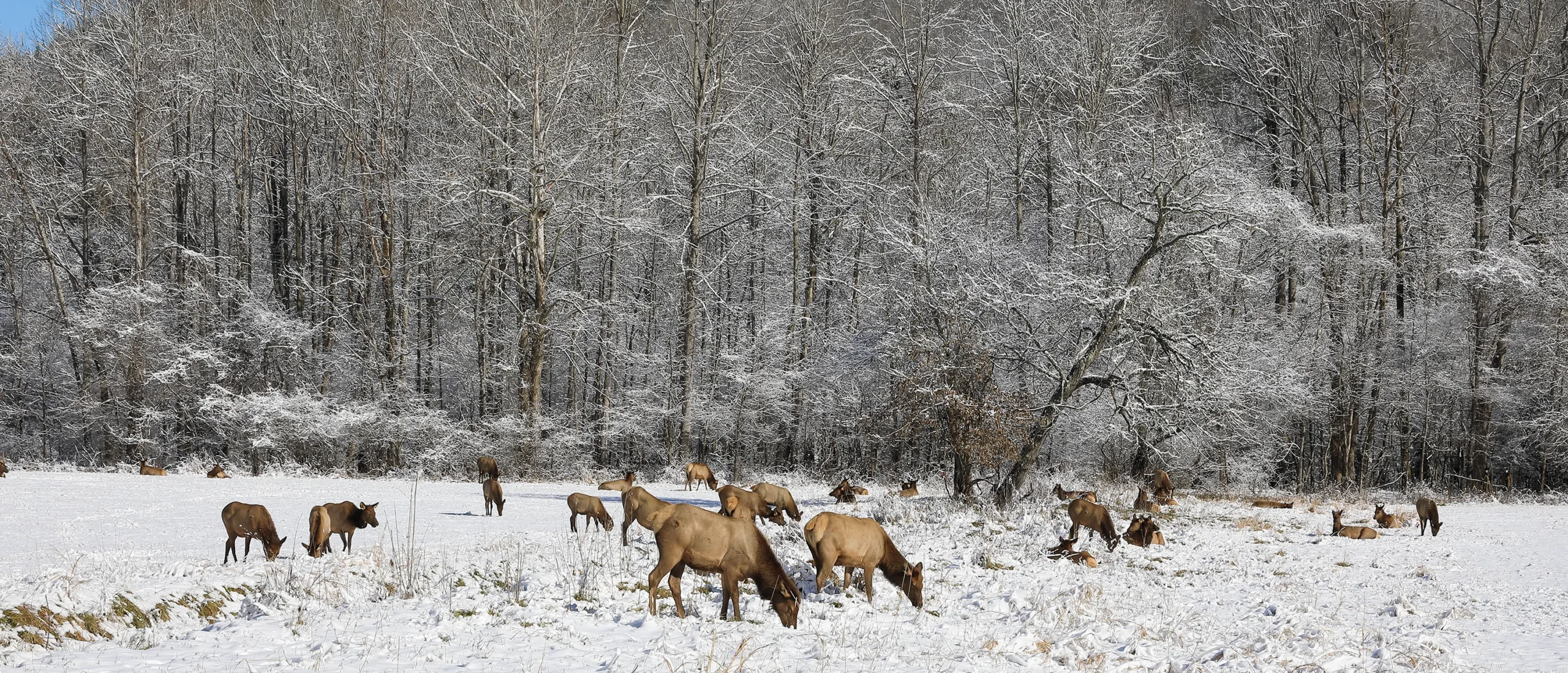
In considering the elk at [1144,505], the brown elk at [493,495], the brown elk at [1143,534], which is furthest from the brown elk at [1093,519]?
the brown elk at [493,495]

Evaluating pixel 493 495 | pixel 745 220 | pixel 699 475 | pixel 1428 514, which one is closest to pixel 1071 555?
pixel 1428 514

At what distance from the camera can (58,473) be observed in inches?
827

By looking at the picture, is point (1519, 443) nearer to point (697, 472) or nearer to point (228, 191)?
point (697, 472)

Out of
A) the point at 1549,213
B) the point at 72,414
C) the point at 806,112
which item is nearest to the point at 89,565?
the point at 806,112

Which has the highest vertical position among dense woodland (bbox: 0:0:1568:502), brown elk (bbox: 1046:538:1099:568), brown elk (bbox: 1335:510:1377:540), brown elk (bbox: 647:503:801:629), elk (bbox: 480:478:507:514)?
dense woodland (bbox: 0:0:1568:502)

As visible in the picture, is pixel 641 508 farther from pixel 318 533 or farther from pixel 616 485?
pixel 616 485

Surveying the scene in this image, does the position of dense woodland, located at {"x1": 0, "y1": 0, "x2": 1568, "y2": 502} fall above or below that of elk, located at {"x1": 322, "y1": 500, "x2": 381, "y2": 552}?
above

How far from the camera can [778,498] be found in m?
13.6

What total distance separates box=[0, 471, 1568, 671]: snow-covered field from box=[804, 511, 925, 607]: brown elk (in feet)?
0.63

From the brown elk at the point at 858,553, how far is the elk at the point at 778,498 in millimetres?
4309

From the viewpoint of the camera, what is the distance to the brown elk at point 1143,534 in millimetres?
14062

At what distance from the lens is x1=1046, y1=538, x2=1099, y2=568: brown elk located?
39.9ft

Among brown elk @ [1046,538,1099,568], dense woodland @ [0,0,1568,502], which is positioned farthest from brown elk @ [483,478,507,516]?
dense woodland @ [0,0,1568,502]

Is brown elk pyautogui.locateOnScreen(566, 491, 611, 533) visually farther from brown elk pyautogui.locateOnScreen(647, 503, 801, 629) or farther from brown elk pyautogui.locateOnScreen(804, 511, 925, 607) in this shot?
brown elk pyautogui.locateOnScreen(647, 503, 801, 629)
